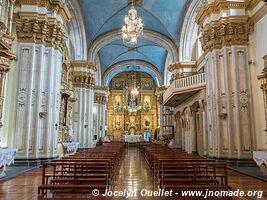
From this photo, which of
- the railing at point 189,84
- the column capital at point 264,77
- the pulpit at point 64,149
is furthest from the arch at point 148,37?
the column capital at point 264,77

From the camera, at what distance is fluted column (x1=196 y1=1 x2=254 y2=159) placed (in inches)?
384

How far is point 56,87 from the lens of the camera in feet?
35.4

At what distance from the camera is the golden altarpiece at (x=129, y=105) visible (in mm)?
35656

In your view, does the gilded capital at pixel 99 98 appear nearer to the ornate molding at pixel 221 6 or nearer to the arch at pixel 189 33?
the arch at pixel 189 33

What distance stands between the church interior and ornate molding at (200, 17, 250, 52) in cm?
4

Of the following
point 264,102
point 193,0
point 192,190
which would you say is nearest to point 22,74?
point 192,190

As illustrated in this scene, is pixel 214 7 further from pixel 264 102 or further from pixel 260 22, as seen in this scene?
pixel 264 102

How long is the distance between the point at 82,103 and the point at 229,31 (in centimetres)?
1183

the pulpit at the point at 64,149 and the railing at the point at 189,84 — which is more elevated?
the railing at the point at 189,84

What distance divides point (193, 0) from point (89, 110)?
34.9ft

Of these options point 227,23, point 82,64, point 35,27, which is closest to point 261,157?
point 227,23

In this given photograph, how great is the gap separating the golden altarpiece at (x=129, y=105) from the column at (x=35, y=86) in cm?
2470

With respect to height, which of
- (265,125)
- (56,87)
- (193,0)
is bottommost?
(265,125)

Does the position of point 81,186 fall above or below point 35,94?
below
